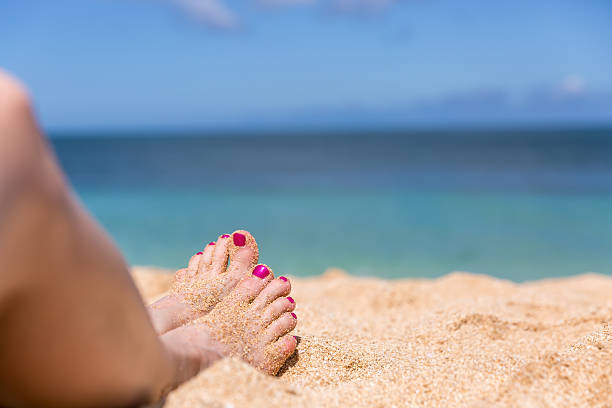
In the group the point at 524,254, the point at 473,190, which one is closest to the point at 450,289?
the point at 524,254

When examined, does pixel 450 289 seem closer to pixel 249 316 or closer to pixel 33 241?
pixel 249 316

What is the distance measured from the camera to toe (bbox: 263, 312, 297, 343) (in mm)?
1468

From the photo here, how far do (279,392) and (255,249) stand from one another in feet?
2.28

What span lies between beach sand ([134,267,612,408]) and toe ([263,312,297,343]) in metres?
0.07

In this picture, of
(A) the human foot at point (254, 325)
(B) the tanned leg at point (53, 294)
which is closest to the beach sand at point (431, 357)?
(A) the human foot at point (254, 325)

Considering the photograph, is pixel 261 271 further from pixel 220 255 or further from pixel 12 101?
pixel 12 101

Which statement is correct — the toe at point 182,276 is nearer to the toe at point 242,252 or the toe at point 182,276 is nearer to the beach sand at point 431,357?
the toe at point 242,252

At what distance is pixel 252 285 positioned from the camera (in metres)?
1.61

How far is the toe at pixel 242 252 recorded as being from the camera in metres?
1.68

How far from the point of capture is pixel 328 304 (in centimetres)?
229

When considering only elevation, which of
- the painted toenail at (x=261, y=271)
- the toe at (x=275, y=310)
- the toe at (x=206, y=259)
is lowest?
the toe at (x=275, y=310)

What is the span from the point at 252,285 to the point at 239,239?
18 cm

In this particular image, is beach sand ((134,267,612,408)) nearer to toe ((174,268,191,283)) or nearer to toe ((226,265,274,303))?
toe ((226,265,274,303))

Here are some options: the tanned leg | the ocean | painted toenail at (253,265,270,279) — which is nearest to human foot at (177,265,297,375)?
painted toenail at (253,265,270,279)
